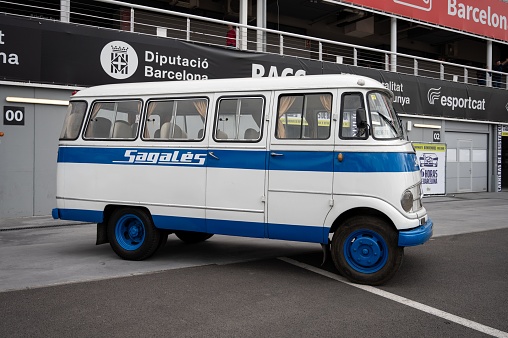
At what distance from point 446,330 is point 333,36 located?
2063cm

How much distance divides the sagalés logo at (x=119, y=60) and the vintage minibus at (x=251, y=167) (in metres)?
4.81

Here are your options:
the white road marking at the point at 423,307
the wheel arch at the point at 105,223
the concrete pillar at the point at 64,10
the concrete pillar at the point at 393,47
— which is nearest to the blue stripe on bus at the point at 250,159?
the wheel arch at the point at 105,223

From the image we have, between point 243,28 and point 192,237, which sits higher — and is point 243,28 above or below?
above

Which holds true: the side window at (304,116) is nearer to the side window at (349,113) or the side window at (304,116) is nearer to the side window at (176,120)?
the side window at (349,113)

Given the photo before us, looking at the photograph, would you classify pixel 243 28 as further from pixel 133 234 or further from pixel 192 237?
pixel 133 234

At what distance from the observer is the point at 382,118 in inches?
243

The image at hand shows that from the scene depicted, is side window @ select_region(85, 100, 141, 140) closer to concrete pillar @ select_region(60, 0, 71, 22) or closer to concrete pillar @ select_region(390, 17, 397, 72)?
concrete pillar @ select_region(60, 0, 71, 22)

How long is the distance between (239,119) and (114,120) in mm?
2148

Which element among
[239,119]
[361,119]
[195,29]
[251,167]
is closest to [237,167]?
[251,167]

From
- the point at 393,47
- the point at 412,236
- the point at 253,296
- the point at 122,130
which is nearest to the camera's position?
the point at 253,296

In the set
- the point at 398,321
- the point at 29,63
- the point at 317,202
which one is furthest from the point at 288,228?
the point at 29,63

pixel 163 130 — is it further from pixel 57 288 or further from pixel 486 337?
pixel 486 337

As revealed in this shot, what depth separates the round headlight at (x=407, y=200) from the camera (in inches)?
231

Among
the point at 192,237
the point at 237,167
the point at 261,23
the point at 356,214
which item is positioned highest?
the point at 261,23
